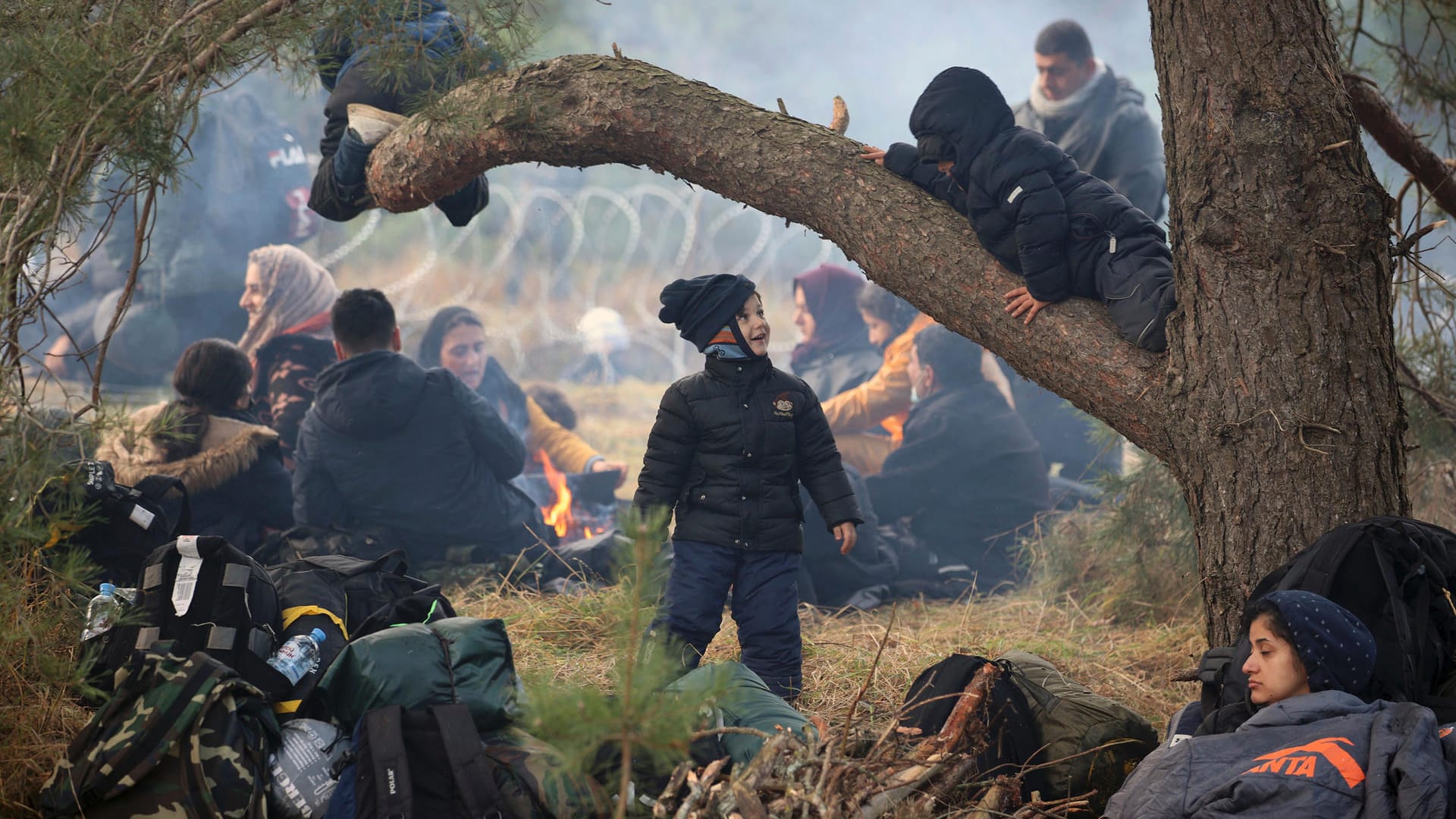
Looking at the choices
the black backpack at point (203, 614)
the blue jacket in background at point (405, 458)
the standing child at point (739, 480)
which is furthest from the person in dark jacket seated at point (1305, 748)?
the blue jacket in background at point (405, 458)

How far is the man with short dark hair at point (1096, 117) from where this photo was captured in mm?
6746

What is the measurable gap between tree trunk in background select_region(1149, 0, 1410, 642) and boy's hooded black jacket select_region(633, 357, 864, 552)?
4.43 feet

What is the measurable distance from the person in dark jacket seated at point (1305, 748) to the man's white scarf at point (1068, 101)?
4.96 metres

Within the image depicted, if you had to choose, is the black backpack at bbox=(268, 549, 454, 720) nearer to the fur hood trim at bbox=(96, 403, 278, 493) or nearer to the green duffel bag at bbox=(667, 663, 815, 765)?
the green duffel bag at bbox=(667, 663, 815, 765)

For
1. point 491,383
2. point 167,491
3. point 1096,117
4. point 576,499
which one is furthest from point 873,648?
point 491,383

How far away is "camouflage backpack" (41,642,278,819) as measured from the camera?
2248 mm

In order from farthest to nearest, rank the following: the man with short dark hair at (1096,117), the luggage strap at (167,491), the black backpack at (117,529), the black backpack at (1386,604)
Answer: the man with short dark hair at (1096,117), the luggage strap at (167,491), the black backpack at (117,529), the black backpack at (1386,604)

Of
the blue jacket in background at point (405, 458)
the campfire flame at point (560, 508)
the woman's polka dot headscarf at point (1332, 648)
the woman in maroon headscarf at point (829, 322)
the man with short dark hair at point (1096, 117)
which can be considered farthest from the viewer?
the woman in maroon headscarf at point (829, 322)

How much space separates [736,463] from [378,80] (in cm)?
225

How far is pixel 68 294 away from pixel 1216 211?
12537 mm

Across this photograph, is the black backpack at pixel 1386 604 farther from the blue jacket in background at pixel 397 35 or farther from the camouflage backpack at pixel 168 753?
the blue jacket in background at pixel 397 35

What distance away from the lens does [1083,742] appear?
9.53 feet

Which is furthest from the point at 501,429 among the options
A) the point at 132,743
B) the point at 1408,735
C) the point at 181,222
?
the point at 181,222

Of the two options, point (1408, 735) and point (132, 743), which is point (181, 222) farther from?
point (1408, 735)
